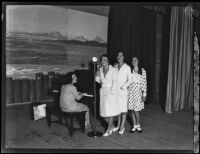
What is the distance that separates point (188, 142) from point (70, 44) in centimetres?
Answer: 369

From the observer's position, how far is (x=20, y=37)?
5.07m

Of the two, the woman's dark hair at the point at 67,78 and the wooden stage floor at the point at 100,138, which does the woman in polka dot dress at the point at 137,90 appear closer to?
the wooden stage floor at the point at 100,138

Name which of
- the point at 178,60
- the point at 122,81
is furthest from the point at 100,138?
the point at 178,60

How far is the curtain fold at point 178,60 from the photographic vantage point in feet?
17.0

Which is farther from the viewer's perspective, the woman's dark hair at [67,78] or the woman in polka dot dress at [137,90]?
the woman's dark hair at [67,78]

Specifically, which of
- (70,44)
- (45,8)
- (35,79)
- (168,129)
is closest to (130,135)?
(168,129)

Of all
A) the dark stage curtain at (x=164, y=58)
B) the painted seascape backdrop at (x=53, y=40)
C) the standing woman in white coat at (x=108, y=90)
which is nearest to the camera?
the standing woman in white coat at (x=108, y=90)

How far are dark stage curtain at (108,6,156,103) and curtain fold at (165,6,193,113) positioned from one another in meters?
0.59

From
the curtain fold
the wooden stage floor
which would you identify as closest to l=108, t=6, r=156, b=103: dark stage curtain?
the curtain fold

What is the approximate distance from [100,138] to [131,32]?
104 inches

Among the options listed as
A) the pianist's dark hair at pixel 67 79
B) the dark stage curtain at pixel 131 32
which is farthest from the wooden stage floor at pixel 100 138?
the dark stage curtain at pixel 131 32

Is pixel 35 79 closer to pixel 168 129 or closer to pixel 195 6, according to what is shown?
pixel 168 129

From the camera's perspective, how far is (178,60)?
5.31 meters

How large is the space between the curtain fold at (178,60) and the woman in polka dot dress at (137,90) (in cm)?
154
